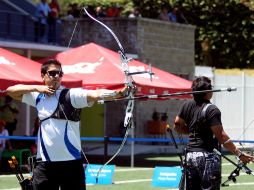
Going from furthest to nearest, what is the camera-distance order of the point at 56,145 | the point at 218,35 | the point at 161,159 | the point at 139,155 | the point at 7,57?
the point at 218,35 → the point at 139,155 → the point at 161,159 → the point at 7,57 → the point at 56,145

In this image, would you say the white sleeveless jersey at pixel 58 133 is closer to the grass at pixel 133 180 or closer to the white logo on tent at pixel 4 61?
the grass at pixel 133 180

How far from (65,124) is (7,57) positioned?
10913 millimetres

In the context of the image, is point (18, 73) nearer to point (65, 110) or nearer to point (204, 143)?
point (204, 143)

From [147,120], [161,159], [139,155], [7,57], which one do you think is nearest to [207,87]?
[7,57]

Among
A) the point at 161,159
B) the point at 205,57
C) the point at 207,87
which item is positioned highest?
the point at 205,57

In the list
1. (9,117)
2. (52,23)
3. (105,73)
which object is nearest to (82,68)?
(105,73)

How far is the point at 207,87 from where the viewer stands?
984 centimetres

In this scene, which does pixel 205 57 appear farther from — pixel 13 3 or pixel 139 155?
pixel 139 155

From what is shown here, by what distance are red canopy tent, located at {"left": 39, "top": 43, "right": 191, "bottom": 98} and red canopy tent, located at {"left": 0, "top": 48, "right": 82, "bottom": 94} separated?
0.94 m

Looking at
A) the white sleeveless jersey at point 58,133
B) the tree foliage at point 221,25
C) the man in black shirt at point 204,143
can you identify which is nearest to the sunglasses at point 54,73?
the white sleeveless jersey at point 58,133

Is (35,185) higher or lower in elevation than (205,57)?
lower

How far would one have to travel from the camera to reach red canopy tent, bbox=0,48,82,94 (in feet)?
57.5

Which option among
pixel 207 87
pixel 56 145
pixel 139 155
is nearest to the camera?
pixel 56 145

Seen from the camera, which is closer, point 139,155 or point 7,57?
point 7,57
